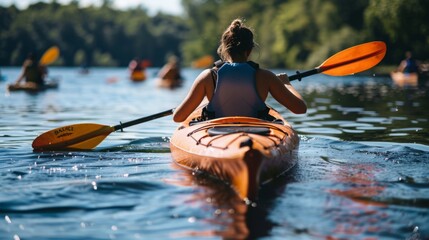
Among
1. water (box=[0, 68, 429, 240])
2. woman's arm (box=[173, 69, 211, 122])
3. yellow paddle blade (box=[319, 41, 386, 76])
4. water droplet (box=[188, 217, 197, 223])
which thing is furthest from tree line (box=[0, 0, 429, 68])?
water droplet (box=[188, 217, 197, 223])

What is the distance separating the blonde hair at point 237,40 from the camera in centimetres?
496

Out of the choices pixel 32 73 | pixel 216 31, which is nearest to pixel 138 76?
pixel 32 73

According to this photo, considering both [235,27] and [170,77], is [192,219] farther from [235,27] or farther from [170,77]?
[170,77]

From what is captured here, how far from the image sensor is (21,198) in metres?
4.13

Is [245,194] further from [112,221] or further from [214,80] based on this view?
[214,80]

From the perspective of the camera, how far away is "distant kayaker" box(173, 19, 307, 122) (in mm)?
4953

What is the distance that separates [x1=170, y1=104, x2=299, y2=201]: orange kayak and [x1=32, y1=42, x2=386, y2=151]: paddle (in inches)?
61.5

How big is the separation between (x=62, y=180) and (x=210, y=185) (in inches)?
48.7

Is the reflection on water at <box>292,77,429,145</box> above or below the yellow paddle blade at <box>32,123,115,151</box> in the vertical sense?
below

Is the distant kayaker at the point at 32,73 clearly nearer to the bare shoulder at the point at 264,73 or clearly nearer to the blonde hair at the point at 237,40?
the blonde hair at the point at 237,40

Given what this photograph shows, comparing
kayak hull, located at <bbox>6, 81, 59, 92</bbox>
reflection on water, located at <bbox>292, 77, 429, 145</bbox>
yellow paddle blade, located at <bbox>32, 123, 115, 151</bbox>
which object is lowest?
reflection on water, located at <bbox>292, 77, 429, 145</bbox>

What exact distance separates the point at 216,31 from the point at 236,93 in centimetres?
Answer: 6707

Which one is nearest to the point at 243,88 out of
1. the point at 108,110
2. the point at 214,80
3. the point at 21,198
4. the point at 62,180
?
the point at 214,80

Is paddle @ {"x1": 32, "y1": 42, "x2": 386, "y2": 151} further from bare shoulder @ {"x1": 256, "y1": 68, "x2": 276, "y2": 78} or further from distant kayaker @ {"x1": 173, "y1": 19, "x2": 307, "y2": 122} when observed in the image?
bare shoulder @ {"x1": 256, "y1": 68, "x2": 276, "y2": 78}
